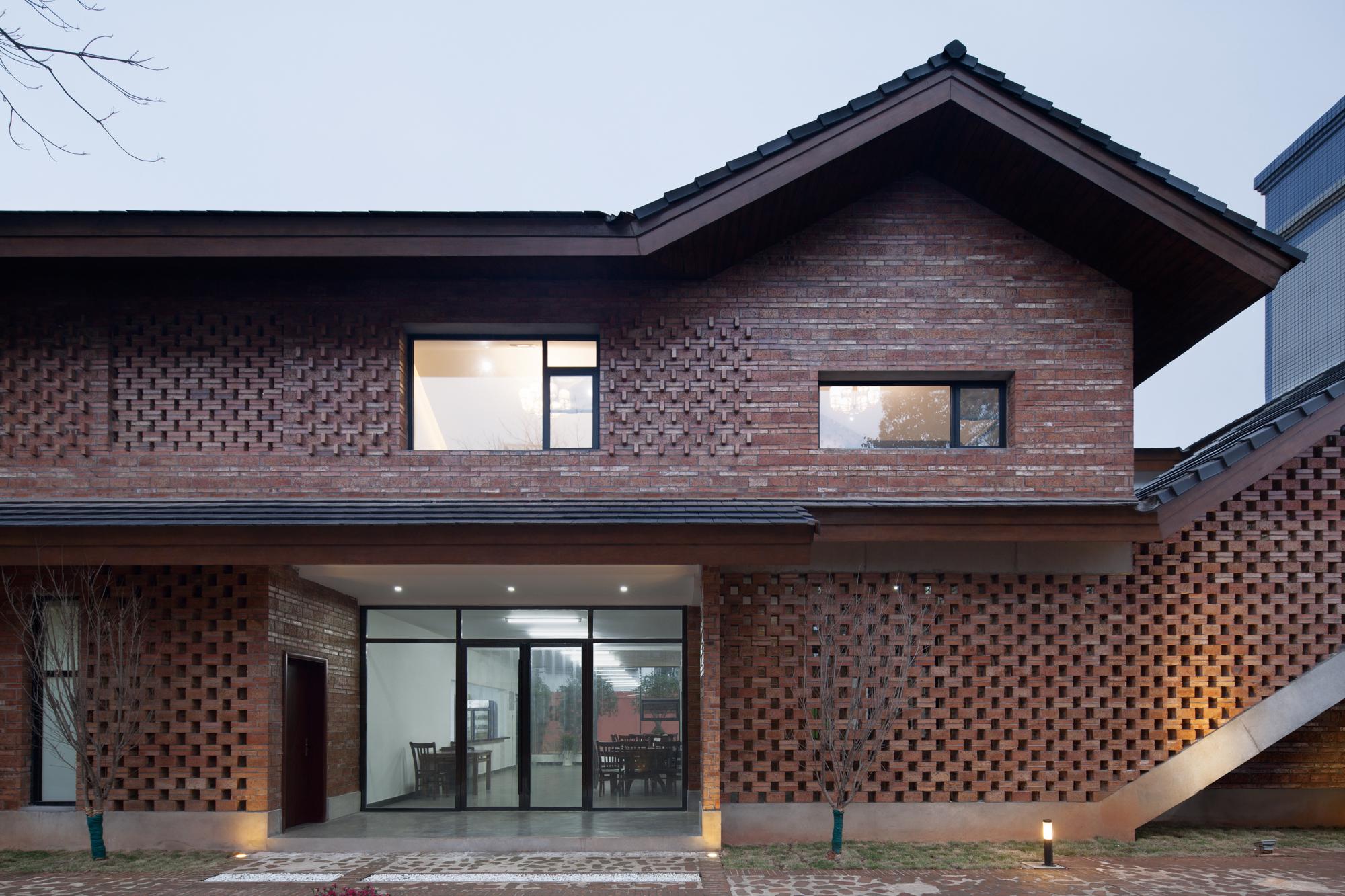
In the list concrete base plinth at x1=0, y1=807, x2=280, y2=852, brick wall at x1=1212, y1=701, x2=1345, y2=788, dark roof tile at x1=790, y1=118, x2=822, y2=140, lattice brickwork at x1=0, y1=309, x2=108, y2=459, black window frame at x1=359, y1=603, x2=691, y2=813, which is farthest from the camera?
black window frame at x1=359, y1=603, x2=691, y2=813

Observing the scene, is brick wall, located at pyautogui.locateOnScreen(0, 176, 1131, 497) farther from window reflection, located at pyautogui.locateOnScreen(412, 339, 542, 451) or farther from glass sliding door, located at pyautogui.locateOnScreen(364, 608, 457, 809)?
glass sliding door, located at pyautogui.locateOnScreen(364, 608, 457, 809)

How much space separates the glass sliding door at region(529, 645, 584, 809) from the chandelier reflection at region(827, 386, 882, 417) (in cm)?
459

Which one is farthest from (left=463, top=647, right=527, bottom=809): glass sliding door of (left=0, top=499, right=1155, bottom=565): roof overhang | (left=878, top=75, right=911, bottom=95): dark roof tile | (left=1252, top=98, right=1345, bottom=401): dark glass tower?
(left=1252, top=98, right=1345, bottom=401): dark glass tower

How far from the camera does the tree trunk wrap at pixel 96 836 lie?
32.2 feet

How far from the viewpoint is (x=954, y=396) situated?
11609mm

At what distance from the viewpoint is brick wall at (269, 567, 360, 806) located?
10.7m

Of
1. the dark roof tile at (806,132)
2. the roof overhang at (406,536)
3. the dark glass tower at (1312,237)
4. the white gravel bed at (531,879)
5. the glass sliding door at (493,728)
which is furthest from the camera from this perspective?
the dark glass tower at (1312,237)

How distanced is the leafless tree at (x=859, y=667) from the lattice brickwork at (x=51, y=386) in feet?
25.9

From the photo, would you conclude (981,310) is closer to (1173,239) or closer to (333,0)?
(1173,239)

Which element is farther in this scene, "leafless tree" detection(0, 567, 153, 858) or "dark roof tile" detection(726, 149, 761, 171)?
"dark roof tile" detection(726, 149, 761, 171)

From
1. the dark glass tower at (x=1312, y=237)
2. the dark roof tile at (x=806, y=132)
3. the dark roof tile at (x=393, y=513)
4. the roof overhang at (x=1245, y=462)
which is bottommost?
the dark roof tile at (x=393, y=513)

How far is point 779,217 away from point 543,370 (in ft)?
10.2

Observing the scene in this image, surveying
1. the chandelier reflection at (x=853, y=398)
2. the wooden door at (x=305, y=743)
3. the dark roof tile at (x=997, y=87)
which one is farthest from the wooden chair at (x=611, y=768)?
the dark roof tile at (x=997, y=87)

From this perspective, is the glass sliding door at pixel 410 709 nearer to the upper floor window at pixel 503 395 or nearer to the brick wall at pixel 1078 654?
the upper floor window at pixel 503 395
